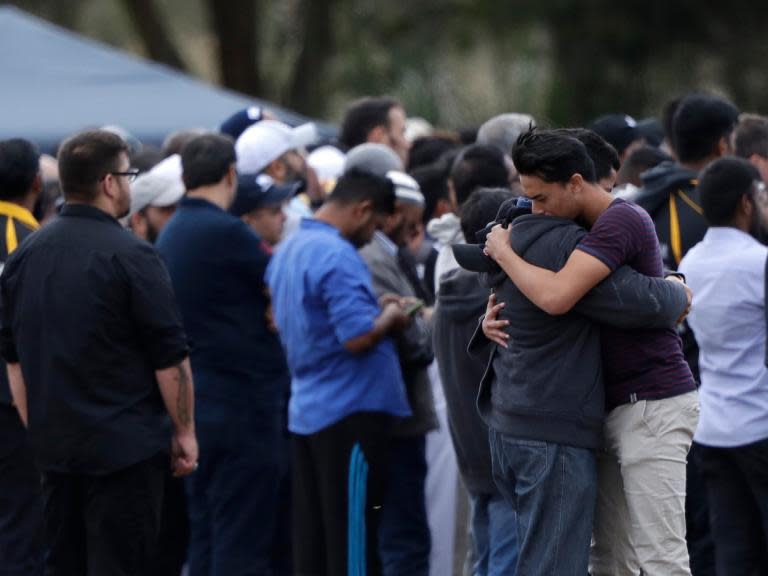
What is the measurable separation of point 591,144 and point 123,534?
6.83 ft

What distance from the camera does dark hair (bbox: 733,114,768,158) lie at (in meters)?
6.52

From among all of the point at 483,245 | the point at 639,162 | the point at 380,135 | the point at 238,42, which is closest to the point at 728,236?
the point at 639,162

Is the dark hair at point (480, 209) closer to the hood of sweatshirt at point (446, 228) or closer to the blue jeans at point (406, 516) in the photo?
the hood of sweatshirt at point (446, 228)

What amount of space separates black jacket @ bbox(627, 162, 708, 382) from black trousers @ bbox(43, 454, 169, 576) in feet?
7.54

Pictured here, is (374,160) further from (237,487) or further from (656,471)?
(656,471)

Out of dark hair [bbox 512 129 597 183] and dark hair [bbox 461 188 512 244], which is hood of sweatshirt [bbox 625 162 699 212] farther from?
dark hair [bbox 512 129 597 183]

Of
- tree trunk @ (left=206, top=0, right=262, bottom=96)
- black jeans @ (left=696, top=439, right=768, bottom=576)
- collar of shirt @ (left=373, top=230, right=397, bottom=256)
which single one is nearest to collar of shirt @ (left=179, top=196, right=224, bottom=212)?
collar of shirt @ (left=373, top=230, right=397, bottom=256)

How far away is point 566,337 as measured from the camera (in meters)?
4.27

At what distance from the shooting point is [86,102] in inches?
471

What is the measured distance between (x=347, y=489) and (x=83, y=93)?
700cm

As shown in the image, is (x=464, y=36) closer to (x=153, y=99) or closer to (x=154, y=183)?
(x=153, y=99)

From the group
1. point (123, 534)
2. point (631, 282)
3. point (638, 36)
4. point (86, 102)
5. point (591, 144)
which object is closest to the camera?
point (631, 282)

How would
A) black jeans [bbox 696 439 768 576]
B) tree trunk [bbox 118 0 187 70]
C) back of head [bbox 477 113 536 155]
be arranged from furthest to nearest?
tree trunk [bbox 118 0 187 70], back of head [bbox 477 113 536 155], black jeans [bbox 696 439 768 576]

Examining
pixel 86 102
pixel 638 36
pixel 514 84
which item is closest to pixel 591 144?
pixel 86 102
